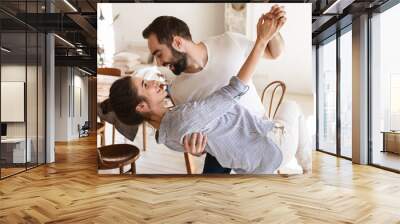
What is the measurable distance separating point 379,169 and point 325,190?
8.10 ft

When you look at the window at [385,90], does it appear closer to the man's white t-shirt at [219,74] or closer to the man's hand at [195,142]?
the man's white t-shirt at [219,74]

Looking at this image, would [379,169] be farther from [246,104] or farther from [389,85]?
[246,104]

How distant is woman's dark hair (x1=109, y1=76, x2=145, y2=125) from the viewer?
611 cm

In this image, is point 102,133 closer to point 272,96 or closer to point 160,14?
point 160,14

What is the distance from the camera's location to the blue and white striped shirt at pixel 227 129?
595cm

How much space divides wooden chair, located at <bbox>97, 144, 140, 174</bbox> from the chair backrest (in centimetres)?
214

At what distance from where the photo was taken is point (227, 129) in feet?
19.6

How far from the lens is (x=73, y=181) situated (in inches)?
238

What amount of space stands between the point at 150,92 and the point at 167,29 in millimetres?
1029

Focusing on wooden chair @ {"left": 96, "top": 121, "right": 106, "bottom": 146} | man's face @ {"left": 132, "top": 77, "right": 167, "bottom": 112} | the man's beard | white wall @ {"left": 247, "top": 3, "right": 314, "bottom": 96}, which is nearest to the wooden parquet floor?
wooden chair @ {"left": 96, "top": 121, "right": 106, "bottom": 146}

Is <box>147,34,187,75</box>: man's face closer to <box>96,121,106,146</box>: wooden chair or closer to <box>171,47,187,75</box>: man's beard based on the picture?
<box>171,47,187,75</box>: man's beard

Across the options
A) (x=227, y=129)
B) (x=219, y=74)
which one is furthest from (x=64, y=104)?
(x=227, y=129)

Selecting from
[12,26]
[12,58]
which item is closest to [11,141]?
[12,58]

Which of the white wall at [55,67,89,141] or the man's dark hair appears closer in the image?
the man's dark hair
